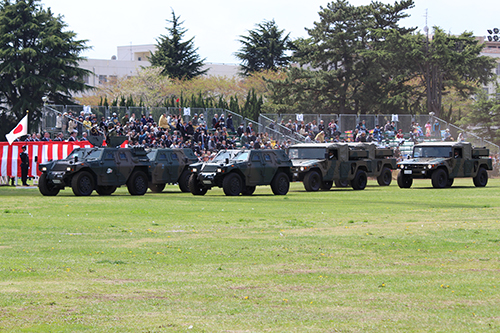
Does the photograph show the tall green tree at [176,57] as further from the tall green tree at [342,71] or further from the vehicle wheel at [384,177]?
the vehicle wheel at [384,177]

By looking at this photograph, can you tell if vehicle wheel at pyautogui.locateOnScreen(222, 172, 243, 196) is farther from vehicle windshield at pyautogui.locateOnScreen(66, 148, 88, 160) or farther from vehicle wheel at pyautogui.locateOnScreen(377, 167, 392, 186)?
vehicle wheel at pyautogui.locateOnScreen(377, 167, 392, 186)

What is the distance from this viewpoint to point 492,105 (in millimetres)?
70750

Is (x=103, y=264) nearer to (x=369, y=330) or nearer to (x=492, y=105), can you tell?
(x=369, y=330)

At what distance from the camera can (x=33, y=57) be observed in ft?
200

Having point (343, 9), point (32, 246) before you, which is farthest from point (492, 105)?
point (32, 246)

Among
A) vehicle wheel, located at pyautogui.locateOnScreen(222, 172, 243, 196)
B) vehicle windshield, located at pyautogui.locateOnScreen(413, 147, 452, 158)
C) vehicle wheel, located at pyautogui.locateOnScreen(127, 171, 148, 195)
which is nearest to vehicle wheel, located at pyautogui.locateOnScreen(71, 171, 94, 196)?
vehicle wheel, located at pyautogui.locateOnScreen(127, 171, 148, 195)

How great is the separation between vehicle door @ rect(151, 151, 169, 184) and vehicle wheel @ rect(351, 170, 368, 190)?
8.82 m

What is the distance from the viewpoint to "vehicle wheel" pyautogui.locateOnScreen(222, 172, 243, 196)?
27.0m

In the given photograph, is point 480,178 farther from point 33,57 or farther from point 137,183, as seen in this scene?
point 33,57

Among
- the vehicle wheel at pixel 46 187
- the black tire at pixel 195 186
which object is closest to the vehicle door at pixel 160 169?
the black tire at pixel 195 186

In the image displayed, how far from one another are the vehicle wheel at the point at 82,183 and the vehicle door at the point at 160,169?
3.29 m

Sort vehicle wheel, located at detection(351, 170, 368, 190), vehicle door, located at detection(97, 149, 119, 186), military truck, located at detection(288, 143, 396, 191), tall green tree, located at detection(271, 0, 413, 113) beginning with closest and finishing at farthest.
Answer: vehicle door, located at detection(97, 149, 119, 186), military truck, located at detection(288, 143, 396, 191), vehicle wheel, located at detection(351, 170, 368, 190), tall green tree, located at detection(271, 0, 413, 113)

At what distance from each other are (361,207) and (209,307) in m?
14.2

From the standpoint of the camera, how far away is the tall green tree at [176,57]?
81625 millimetres
